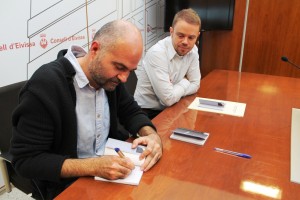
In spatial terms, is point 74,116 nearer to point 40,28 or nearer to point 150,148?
point 150,148

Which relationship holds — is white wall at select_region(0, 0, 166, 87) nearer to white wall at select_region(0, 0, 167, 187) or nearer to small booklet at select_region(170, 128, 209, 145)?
white wall at select_region(0, 0, 167, 187)

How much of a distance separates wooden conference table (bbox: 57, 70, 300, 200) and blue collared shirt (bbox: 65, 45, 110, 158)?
0.28 metres

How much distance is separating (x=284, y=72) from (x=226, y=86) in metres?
2.06

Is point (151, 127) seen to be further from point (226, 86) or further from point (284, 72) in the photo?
point (284, 72)

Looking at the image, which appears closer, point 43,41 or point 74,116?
point 74,116

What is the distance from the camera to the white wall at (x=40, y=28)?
Answer: 1.86 meters

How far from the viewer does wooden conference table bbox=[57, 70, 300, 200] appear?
2.90 feet

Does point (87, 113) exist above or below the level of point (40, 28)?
below

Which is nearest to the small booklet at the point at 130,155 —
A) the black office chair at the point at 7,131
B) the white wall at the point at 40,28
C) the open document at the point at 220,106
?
the black office chair at the point at 7,131

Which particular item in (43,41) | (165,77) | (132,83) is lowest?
Result: (132,83)

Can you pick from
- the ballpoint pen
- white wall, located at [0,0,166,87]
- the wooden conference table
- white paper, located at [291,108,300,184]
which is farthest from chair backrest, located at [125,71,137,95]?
white paper, located at [291,108,300,184]

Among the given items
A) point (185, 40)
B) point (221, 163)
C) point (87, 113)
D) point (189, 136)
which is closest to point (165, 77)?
point (185, 40)

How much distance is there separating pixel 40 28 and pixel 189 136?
1478 mm

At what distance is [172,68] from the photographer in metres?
2.02
